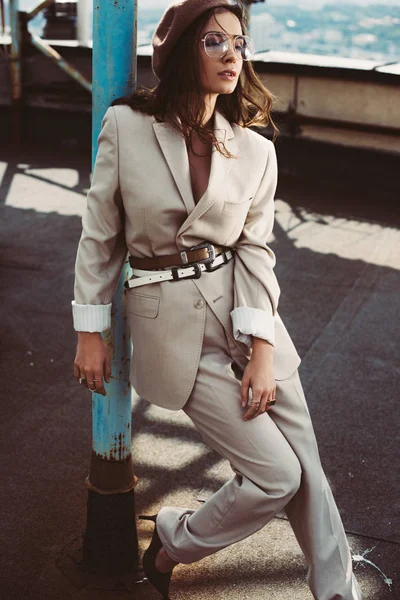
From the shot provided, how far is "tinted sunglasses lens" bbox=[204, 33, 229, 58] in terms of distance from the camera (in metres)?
2.47

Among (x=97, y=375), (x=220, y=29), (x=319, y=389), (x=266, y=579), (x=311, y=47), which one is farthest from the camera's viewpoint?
(x=311, y=47)

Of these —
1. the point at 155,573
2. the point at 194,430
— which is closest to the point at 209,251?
the point at 155,573

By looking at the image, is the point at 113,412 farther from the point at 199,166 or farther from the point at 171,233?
the point at 199,166

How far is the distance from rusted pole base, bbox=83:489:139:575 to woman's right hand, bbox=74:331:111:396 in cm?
66

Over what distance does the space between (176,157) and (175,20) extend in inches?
16.2

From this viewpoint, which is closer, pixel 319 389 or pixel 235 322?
pixel 235 322

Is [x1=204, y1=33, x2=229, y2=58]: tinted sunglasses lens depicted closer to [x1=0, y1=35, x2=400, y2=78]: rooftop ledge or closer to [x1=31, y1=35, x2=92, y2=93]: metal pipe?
[x1=0, y1=35, x2=400, y2=78]: rooftop ledge

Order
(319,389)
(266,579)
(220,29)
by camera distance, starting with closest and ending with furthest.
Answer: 1. (220,29)
2. (266,579)
3. (319,389)

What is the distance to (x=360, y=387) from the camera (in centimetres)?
478

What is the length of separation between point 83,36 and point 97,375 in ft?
36.7

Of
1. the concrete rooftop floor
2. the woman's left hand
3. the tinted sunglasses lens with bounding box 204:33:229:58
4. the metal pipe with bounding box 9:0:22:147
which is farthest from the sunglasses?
the metal pipe with bounding box 9:0:22:147

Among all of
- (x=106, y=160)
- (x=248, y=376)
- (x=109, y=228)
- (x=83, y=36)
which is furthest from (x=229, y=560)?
(x=83, y=36)

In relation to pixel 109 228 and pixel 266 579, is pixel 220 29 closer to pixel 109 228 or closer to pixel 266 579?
pixel 109 228

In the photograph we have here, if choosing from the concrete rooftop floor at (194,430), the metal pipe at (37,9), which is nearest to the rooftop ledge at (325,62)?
the metal pipe at (37,9)
